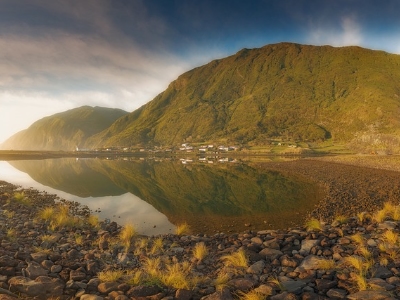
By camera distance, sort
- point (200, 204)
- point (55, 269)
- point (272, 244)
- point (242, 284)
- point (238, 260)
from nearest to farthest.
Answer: point (242, 284) < point (55, 269) < point (238, 260) < point (272, 244) < point (200, 204)

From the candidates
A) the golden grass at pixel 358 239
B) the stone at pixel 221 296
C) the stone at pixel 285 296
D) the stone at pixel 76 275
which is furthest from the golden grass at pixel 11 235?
the golden grass at pixel 358 239

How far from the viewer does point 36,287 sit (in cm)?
834

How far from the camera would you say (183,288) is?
891cm

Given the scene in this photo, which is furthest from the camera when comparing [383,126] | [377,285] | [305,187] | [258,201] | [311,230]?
[383,126]

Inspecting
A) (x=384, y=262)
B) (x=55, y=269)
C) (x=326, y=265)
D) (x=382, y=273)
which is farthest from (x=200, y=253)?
(x=384, y=262)

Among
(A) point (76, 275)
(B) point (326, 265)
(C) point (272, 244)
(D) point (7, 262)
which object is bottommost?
(C) point (272, 244)

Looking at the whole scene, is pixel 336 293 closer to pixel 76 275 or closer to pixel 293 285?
pixel 293 285

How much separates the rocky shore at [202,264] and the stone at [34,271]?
32mm

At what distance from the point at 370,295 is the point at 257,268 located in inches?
157

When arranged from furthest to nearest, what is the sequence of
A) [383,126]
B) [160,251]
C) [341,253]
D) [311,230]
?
[383,126] < [311,230] < [160,251] < [341,253]

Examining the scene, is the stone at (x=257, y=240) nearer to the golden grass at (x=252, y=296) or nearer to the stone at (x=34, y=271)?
the golden grass at (x=252, y=296)

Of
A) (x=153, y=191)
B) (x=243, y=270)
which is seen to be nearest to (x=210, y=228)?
(x=243, y=270)

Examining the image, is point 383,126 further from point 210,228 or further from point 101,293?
point 101,293

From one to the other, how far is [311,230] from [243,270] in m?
6.95
